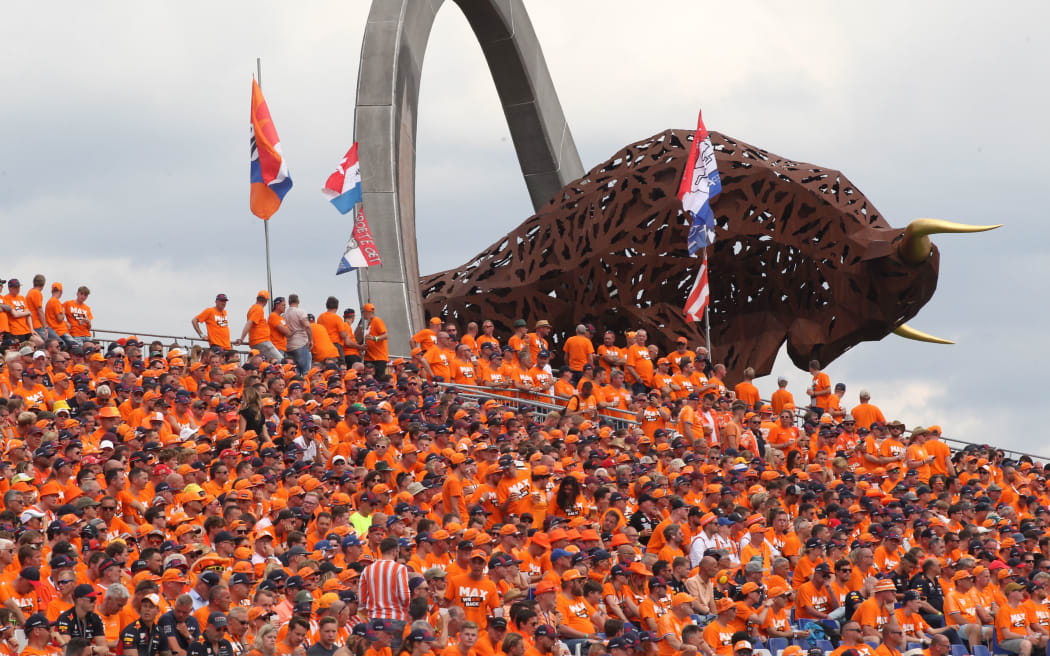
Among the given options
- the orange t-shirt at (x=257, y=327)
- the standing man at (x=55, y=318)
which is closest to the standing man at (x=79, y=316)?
the standing man at (x=55, y=318)

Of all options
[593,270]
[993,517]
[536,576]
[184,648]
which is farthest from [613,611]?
[593,270]

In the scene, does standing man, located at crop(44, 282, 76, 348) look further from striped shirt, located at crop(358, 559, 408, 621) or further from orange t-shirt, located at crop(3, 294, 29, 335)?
striped shirt, located at crop(358, 559, 408, 621)

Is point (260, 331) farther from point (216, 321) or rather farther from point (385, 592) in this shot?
point (385, 592)

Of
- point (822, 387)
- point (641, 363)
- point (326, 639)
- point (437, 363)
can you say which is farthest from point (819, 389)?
point (326, 639)

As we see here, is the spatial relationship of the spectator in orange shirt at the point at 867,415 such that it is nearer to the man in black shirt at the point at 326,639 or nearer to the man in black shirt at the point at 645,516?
the man in black shirt at the point at 645,516

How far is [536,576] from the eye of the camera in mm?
15078

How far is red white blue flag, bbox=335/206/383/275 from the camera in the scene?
95.0ft

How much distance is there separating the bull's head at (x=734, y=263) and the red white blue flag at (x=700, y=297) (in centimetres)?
129

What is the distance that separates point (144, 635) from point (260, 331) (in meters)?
13.0

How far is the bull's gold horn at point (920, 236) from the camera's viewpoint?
2886cm

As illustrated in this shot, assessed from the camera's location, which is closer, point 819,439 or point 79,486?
point 79,486

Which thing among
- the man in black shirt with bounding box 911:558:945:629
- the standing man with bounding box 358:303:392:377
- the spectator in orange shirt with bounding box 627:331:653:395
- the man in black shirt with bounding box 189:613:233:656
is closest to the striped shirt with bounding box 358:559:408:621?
the man in black shirt with bounding box 189:613:233:656

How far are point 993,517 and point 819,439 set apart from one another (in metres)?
3.12

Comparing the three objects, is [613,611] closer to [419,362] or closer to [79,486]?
[79,486]
